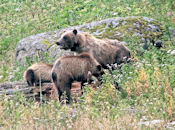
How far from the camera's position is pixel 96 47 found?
422 inches

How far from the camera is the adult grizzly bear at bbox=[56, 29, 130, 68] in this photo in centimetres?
1072

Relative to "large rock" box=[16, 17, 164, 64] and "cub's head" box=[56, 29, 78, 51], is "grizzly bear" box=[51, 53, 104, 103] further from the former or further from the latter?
"large rock" box=[16, 17, 164, 64]

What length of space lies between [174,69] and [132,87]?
0.88m

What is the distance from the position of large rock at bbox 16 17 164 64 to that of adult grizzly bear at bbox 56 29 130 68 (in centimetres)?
117

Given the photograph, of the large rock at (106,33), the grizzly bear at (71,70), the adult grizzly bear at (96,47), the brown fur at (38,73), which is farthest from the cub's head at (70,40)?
the large rock at (106,33)

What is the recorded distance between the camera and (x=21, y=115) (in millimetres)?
7141

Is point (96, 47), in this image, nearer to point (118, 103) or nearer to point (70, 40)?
point (70, 40)

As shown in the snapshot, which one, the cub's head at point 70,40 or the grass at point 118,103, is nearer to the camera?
the grass at point 118,103

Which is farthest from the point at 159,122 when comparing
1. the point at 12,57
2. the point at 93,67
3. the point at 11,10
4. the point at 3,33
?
the point at 11,10

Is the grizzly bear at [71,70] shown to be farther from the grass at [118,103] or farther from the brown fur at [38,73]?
the brown fur at [38,73]

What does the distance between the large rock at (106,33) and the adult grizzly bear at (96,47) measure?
117 cm

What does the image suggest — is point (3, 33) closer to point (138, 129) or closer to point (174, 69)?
point (174, 69)

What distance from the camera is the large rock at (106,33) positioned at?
42.4 feet

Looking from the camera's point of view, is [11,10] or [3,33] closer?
[3,33]
